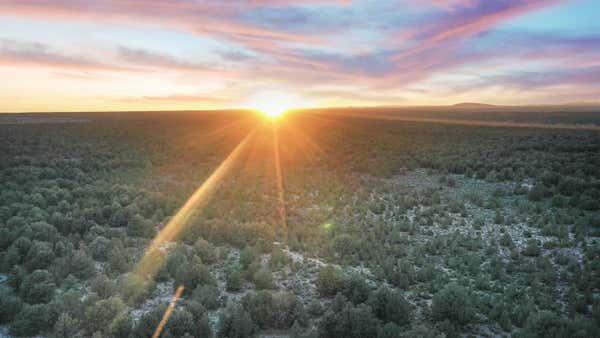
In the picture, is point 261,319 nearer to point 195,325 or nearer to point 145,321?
point 195,325

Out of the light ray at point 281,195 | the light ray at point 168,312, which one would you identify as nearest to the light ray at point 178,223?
the light ray at point 168,312

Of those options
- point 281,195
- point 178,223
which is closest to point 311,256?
point 178,223

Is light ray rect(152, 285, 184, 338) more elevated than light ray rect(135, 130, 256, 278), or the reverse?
light ray rect(135, 130, 256, 278)

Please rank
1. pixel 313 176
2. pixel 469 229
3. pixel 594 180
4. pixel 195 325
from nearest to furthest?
pixel 195 325
pixel 469 229
pixel 594 180
pixel 313 176

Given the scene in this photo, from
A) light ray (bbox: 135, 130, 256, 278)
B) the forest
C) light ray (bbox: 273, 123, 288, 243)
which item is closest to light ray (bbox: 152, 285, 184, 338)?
the forest

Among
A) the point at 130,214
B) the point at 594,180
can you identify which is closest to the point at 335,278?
the point at 130,214

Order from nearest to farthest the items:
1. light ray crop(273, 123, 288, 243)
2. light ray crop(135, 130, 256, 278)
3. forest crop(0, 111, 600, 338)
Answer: forest crop(0, 111, 600, 338)
light ray crop(135, 130, 256, 278)
light ray crop(273, 123, 288, 243)

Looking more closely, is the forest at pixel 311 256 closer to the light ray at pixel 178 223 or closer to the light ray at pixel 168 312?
the light ray at pixel 168 312

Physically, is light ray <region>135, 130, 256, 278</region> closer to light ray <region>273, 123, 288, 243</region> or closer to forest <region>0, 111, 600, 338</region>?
forest <region>0, 111, 600, 338</region>
